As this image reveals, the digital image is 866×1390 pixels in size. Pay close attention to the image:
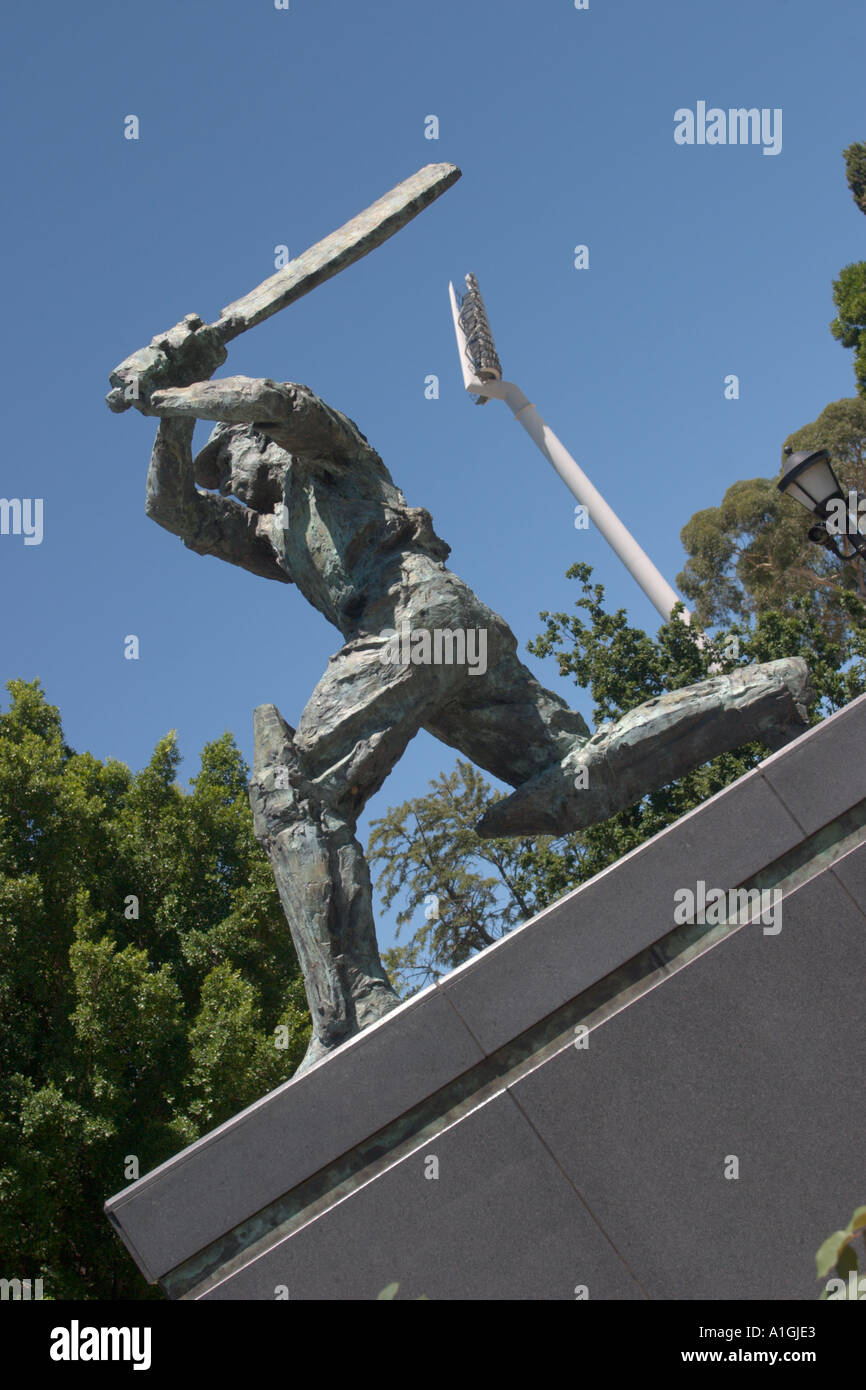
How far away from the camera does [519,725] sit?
524cm

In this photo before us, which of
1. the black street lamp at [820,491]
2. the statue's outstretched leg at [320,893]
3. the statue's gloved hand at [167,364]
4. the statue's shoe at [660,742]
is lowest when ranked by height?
the statue's outstretched leg at [320,893]

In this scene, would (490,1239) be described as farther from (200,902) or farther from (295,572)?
(200,902)

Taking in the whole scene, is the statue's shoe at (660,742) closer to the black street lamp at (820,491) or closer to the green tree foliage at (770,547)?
the black street lamp at (820,491)

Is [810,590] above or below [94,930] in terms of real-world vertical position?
above

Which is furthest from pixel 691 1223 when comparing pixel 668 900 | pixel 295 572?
pixel 295 572

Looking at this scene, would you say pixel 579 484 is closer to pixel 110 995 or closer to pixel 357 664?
pixel 110 995

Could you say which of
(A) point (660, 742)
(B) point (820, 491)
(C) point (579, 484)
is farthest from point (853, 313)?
(A) point (660, 742)

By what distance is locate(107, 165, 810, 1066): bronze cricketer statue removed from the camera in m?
4.52

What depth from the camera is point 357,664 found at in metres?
4.88

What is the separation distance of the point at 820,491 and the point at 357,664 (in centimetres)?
489

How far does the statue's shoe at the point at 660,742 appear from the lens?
4.91m

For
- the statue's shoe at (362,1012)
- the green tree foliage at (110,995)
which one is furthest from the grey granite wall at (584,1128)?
the green tree foliage at (110,995)

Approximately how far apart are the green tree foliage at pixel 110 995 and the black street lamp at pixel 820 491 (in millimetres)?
8825
